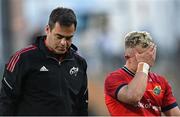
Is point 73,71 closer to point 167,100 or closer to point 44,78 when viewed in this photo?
point 44,78

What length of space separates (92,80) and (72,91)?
864cm

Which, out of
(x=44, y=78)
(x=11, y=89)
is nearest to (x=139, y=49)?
(x=44, y=78)

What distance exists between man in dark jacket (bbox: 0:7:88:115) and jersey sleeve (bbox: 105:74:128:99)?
13.9 inches

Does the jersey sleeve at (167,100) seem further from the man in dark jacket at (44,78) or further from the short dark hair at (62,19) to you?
the short dark hair at (62,19)

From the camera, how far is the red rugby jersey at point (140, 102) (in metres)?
8.52

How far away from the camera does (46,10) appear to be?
20.5 metres

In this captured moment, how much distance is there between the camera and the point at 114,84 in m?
8.58

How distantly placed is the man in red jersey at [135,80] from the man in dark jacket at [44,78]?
44 cm

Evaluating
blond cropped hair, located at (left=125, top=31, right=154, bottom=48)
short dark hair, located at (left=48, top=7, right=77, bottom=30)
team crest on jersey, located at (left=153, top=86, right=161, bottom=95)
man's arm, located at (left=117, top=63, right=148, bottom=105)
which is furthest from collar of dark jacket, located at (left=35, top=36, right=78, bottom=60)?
team crest on jersey, located at (left=153, top=86, right=161, bottom=95)

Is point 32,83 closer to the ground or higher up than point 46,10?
higher up

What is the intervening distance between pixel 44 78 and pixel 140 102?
0.93 m

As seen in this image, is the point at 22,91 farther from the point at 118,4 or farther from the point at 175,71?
the point at 118,4

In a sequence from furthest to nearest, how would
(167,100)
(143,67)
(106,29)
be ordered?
1. (106,29)
2. (167,100)
3. (143,67)

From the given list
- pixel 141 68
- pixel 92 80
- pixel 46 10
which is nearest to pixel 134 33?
pixel 141 68
